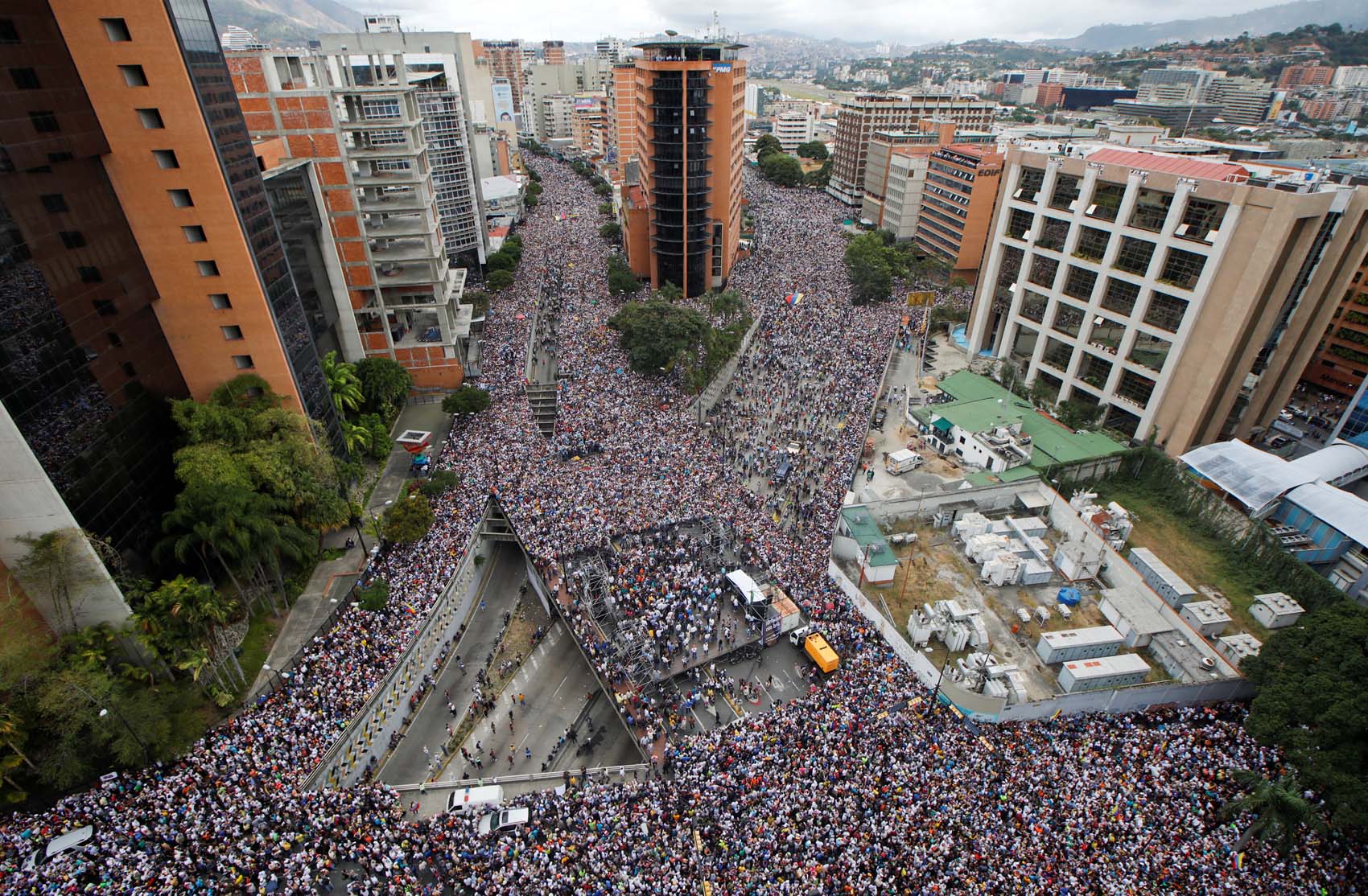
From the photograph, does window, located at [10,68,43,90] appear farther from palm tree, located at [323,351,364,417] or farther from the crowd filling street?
the crowd filling street

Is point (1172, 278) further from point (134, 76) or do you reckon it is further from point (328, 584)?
point (134, 76)

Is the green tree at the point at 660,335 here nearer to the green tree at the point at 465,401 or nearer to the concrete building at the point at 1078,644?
the green tree at the point at 465,401

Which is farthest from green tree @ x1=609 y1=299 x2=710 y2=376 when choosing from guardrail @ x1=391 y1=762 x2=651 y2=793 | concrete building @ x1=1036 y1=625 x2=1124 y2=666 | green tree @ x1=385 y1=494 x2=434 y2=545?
concrete building @ x1=1036 y1=625 x2=1124 y2=666

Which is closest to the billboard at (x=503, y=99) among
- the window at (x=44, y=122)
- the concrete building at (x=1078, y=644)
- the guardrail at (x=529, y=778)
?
the window at (x=44, y=122)

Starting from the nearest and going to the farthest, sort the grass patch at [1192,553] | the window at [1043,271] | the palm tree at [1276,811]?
the palm tree at [1276,811] < the grass patch at [1192,553] < the window at [1043,271]

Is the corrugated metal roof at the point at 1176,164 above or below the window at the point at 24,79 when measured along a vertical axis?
below

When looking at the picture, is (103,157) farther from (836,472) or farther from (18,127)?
(836,472)
